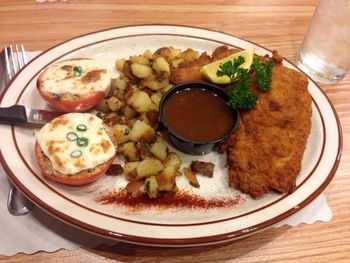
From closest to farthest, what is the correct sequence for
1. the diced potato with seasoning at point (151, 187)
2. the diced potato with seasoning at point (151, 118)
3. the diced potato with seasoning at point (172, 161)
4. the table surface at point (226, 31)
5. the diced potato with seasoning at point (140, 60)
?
the table surface at point (226, 31) → the diced potato with seasoning at point (151, 187) → the diced potato with seasoning at point (172, 161) → the diced potato with seasoning at point (151, 118) → the diced potato with seasoning at point (140, 60)

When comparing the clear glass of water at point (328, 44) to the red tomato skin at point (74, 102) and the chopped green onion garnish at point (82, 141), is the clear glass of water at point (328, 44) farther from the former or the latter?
the chopped green onion garnish at point (82, 141)

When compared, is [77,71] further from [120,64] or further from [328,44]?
[328,44]

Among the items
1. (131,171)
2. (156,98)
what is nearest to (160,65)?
(156,98)

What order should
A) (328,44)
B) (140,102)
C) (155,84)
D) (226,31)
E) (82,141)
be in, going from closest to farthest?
(82,141) → (140,102) → (155,84) → (328,44) → (226,31)

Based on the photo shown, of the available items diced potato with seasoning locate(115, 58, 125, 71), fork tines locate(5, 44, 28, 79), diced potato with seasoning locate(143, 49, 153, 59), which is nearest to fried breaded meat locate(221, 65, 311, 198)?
diced potato with seasoning locate(143, 49, 153, 59)

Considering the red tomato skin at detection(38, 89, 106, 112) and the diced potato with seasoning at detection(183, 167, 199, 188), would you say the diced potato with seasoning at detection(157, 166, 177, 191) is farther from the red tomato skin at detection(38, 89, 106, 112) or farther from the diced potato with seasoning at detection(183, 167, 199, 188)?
the red tomato skin at detection(38, 89, 106, 112)

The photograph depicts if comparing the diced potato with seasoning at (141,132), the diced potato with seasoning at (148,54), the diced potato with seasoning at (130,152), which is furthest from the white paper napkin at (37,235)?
A: the diced potato with seasoning at (148,54)
